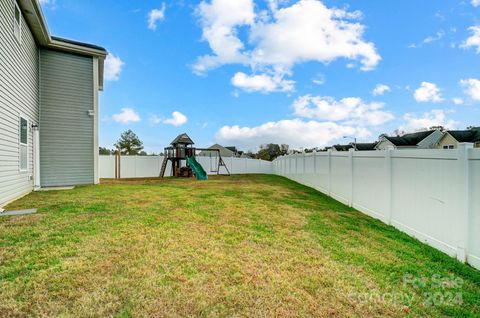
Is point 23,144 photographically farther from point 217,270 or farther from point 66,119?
point 217,270

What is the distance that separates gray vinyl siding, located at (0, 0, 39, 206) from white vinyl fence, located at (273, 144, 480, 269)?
26.2 feet

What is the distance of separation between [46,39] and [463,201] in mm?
11692

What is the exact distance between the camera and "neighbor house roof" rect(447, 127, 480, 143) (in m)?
27.9

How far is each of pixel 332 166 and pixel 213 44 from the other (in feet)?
30.1

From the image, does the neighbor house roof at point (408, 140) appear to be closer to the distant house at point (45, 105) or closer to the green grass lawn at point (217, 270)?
the green grass lawn at point (217, 270)

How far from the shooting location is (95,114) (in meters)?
10.2

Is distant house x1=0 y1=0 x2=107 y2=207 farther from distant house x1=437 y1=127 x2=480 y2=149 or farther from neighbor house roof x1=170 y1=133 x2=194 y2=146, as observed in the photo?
distant house x1=437 y1=127 x2=480 y2=149

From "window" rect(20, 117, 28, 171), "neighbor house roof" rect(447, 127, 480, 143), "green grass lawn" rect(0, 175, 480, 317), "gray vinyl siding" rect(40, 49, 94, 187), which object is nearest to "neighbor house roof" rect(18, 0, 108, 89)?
"gray vinyl siding" rect(40, 49, 94, 187)

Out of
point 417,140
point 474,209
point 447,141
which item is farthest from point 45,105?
point 417,140

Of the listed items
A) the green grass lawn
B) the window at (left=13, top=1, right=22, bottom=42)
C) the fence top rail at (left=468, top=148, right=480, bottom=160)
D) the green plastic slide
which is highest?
the window at (left=13, top=1, right=22, bottom=42)

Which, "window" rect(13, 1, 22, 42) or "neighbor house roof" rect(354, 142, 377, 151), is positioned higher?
"window" rect(13, 1, 22, 42)

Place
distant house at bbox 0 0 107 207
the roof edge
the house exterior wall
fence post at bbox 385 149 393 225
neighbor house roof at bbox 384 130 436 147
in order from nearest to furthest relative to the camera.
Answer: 1. fence post at bbox 385 149 393 225
2. distant house at bbox 0 0 107 207
3. the roof edge
4. the house exterior wall
5. neighbor house roof at bbox 384 130 436 147

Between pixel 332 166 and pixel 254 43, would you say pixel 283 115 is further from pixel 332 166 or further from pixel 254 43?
pixel 332 166

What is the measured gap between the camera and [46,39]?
8734mm
